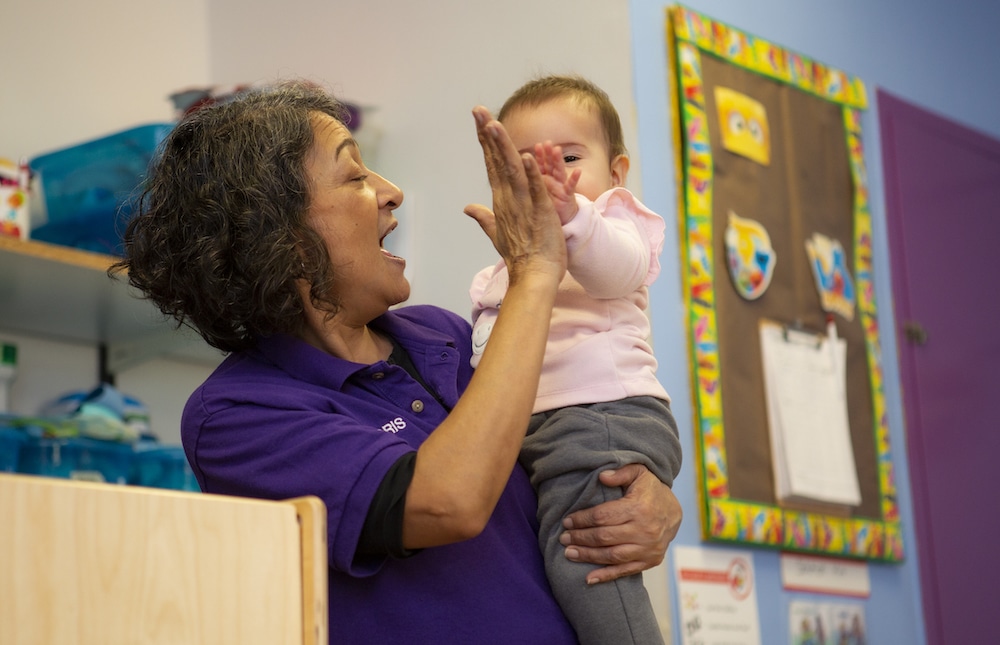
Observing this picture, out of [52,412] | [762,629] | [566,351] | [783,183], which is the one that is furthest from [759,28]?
[52,412]

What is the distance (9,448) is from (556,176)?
1.41 metres

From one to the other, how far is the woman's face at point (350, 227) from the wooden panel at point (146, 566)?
0.50 m

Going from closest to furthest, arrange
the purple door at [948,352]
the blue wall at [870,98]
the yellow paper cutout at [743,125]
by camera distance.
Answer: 1. the blue wall at [870,98]
2. the yellow paper cutout at [743,125]
3. the purple door at [948,352]

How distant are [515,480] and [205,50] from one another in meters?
2.03

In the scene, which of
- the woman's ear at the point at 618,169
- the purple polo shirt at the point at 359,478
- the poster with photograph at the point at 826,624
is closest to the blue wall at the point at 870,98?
the poster with photograph at the point at 826,624

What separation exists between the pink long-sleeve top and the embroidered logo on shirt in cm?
20

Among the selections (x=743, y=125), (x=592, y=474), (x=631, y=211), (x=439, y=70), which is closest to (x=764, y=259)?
(x=743, y=125)

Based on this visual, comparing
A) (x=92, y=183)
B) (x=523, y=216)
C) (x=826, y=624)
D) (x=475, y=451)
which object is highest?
(x=92, y=183)

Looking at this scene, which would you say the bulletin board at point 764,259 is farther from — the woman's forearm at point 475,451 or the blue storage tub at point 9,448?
the blue storage tub at point 9,448

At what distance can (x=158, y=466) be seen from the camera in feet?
8.30

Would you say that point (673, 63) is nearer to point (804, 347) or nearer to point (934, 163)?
point (804, 347)

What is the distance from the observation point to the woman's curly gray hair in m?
1.46

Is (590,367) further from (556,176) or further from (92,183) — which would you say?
(92,183)

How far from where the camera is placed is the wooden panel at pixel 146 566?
91cm
